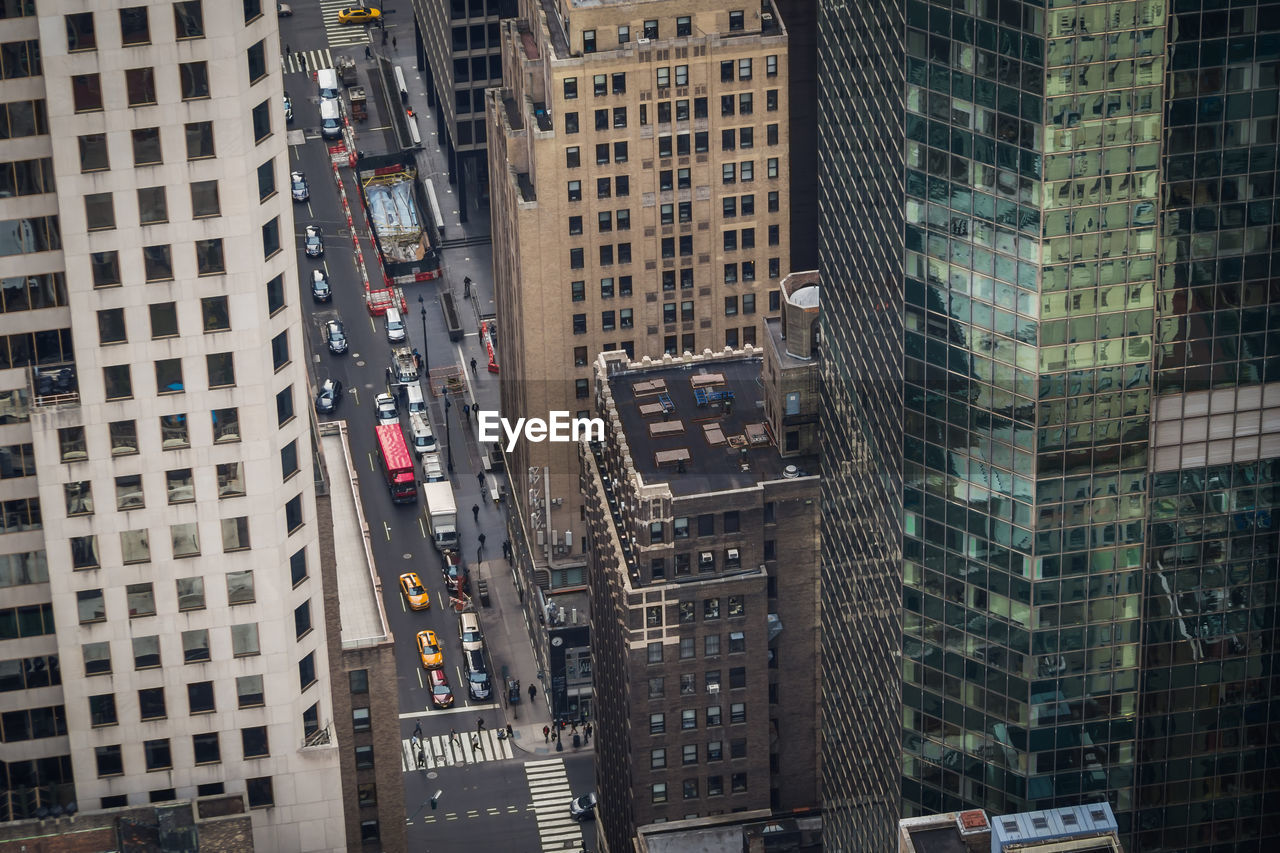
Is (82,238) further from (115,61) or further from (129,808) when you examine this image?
(129,808)

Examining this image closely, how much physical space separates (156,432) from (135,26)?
78.5 ft

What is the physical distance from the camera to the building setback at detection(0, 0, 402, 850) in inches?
6550

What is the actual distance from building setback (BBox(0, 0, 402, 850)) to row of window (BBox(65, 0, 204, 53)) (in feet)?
0.39

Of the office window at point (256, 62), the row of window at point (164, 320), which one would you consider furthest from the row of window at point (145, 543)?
the office window at point (256, 62)

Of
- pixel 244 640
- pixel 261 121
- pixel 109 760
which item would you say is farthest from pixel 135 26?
pixel 109 760

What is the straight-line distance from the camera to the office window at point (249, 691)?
184125 millimetres

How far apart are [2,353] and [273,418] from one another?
15.5 meters

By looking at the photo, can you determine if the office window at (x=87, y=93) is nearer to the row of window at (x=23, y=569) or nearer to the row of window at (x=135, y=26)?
the row of window at (x=135, y=26)

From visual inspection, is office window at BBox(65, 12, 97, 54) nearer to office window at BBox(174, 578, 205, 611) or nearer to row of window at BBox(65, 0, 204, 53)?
row of window at BBox(65, 0, 204, 53)

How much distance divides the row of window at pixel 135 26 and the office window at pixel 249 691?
40290 millimetres

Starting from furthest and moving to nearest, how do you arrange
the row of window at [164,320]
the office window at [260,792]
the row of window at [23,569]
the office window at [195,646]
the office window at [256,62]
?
the office window at [260,792]
the office window at [195,646]
the row of window at [23,569]
the row of window at [164,320]
the office window at [256,62]

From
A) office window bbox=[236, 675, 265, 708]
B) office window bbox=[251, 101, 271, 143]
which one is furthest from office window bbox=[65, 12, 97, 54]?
office window bbox=[236, 675, 265, 708]

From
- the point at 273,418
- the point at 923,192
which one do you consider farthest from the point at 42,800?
the point at 923,192

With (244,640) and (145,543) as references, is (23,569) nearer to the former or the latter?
(145,543)
